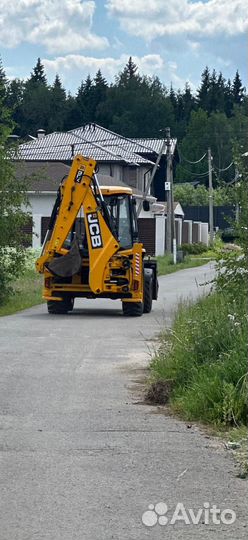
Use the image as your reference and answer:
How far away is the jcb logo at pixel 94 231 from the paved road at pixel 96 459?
7095mm

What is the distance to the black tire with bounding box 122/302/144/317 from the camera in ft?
74.7

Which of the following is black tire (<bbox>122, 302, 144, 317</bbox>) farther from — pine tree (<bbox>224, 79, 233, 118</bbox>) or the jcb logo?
pine tree (<bbox>224, 79, 233, 118</bbox>)

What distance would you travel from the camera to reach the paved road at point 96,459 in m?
7.00

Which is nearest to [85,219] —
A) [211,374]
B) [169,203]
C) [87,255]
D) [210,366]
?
[87,255]

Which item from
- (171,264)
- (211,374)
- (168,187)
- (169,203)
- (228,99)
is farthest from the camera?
(228,99)

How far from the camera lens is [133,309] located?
22.9 metres

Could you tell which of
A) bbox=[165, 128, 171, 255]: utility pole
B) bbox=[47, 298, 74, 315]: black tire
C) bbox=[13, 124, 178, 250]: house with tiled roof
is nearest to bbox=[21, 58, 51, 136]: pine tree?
bbox=[13, 124, 178, 250]: house with tiled roof

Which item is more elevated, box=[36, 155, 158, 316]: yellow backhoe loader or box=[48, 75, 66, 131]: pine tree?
box=[48, 75, 66, 131]: pine tree

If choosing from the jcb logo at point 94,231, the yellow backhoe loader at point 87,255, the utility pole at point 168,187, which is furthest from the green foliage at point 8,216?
the utility pole at point 168,187

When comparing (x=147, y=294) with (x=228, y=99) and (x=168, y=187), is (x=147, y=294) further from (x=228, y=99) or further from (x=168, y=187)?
(x=228, y=99)

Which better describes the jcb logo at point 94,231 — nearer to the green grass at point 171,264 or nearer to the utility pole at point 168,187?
the green grass at point 171,264

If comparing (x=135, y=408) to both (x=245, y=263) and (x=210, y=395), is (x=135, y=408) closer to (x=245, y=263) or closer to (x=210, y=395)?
(x=210, y=395)

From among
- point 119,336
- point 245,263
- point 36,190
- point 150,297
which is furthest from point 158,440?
point 36,190

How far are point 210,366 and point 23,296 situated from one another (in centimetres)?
1662
